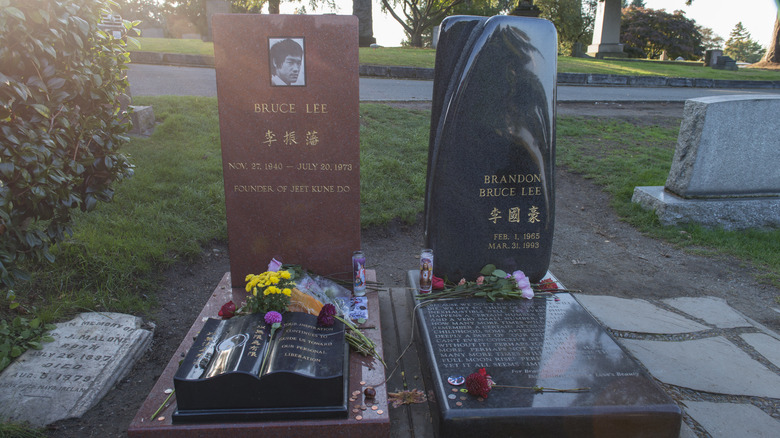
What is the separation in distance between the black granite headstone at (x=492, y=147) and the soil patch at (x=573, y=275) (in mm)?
908

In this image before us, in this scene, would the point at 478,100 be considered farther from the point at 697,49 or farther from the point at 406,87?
the point at 697,49

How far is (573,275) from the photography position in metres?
4.14

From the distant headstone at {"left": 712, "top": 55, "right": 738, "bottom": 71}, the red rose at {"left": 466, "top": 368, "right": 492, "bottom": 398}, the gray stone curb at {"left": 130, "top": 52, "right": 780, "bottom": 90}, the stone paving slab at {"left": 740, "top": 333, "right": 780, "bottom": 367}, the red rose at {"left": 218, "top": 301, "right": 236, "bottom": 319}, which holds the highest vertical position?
the distant headstone at {"left": 712, "top": 55, "right": 738, "bottom": 71}

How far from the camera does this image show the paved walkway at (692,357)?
237 cm

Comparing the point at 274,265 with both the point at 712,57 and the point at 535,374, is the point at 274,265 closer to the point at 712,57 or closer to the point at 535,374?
the point at 535,374

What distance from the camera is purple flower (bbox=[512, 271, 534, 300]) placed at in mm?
3027

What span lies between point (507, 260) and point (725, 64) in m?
20.9

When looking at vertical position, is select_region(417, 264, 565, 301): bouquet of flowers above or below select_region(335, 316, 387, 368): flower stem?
above

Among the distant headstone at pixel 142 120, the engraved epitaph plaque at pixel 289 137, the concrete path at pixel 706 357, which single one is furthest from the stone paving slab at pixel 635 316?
the distant headstone at pixel 142 120

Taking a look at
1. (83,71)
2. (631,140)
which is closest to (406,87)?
(631,140)

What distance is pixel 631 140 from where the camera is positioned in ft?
25.1

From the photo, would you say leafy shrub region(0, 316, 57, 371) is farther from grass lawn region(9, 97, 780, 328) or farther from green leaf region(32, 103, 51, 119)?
green leaf region(32, 103, 51, 119)

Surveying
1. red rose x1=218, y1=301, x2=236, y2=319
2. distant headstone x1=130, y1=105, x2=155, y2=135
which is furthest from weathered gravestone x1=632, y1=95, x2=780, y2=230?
distant headstone x1=130, y1=105, x2=155, y2=135

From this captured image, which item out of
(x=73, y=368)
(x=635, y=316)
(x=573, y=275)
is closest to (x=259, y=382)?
(x=73, y=368)
